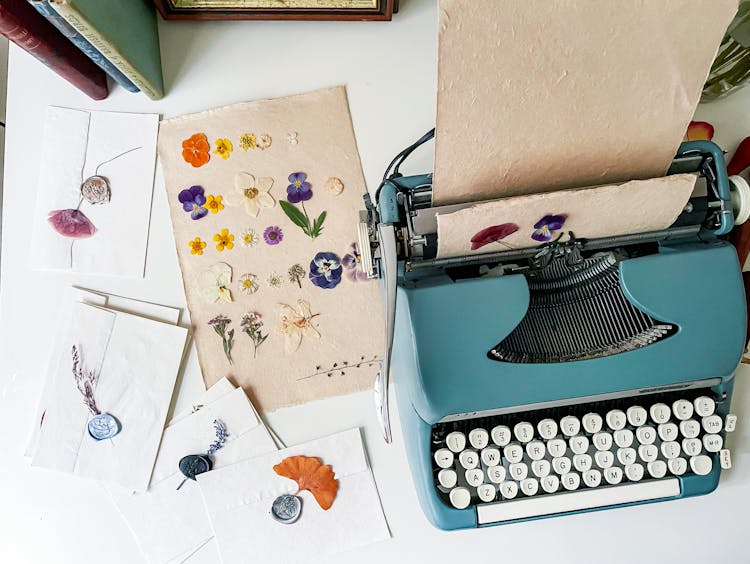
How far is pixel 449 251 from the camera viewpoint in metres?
0.70

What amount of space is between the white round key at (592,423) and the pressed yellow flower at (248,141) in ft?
2.24

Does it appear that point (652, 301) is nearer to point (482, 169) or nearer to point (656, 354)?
point (656, 354)

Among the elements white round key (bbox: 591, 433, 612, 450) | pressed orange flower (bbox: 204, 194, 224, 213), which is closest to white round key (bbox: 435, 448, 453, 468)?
white round key (bbox: 591, 433, 612, 450)

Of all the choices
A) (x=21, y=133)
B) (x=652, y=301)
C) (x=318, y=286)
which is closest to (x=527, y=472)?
(x=652, y=301)

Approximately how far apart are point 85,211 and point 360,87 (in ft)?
1.69

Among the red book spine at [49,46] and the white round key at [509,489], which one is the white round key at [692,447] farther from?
the red book spine at [49,46]

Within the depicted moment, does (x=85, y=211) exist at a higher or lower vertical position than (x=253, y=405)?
higher

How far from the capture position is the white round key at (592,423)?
81 cm

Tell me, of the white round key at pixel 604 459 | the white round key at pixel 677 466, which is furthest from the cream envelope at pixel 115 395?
the white round key at pixel 677 466

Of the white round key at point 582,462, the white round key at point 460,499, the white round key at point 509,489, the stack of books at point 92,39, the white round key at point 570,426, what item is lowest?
the white round key at point 460,499

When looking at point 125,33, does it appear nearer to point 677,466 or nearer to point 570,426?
point 570,426

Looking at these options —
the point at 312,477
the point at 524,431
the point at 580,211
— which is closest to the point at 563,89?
the point at 580,211

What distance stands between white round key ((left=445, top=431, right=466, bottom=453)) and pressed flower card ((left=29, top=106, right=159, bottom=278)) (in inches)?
22.9

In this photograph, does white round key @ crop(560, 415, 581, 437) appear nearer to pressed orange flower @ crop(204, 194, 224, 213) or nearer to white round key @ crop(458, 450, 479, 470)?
white round key @ crop(458, 450, 479, 470)
